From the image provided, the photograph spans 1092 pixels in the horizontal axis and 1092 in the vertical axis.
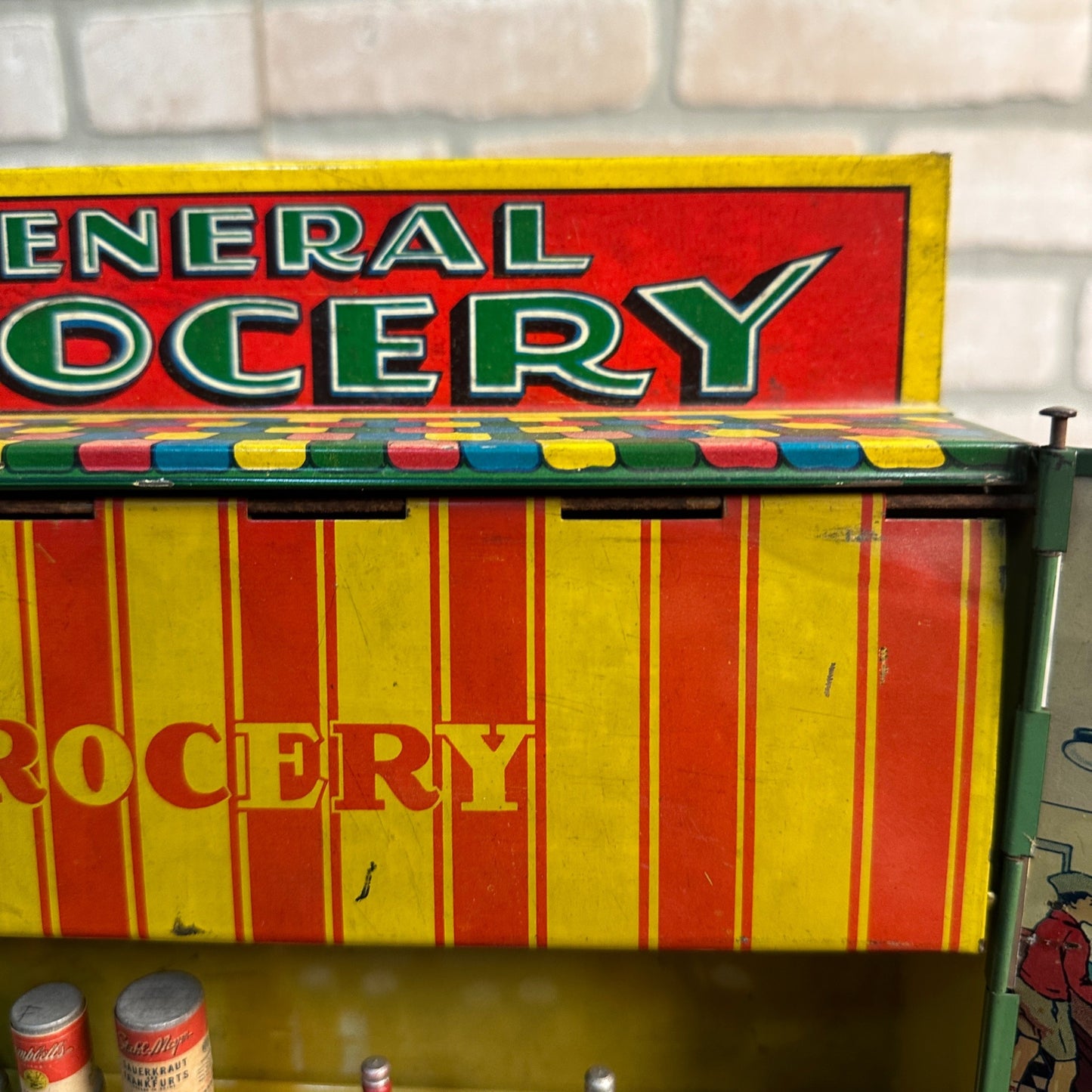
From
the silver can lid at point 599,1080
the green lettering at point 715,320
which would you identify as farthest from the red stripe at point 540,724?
the green lettering at point 715,320

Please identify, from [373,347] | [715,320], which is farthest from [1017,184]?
[373,347]

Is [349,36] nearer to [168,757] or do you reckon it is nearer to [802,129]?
[802,129]

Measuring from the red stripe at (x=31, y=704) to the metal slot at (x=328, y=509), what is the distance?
0.65ft

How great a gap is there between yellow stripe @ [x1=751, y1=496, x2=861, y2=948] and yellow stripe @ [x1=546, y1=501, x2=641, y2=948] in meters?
0.11

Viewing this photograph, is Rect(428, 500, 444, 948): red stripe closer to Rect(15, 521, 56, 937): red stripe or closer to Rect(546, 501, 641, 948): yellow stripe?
Rect(546, 501, 641, 948): yellow stripe

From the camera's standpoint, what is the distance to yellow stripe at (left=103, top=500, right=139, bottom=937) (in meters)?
0.76

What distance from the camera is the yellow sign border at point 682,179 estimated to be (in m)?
0.97

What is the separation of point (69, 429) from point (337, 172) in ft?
1.27

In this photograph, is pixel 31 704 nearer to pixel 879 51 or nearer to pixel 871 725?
pixel 871 725

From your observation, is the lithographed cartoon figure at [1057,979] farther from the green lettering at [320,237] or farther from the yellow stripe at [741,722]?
the green lettering at [320,237]

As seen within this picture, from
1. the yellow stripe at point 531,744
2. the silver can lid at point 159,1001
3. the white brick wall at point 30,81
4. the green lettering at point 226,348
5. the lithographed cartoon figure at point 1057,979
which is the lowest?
the silver can lid at point 159,1001

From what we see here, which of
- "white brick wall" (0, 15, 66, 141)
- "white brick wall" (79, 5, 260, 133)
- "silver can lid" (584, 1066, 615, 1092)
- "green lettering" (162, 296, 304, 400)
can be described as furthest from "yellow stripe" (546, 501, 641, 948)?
"white brick wall" (0, 15, 66, 141)

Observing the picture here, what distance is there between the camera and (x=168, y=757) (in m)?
0.79

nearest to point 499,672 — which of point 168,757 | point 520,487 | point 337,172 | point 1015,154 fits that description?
point 520,487
